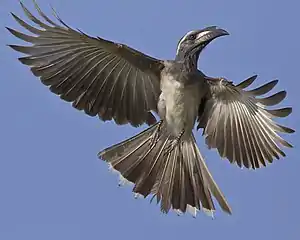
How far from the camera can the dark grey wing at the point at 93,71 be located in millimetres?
16469

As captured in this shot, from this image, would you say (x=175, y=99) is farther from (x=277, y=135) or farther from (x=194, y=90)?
(x=277, y=135)

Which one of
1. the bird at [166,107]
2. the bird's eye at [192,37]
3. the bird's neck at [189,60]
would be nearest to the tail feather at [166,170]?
the bird at [166,107]

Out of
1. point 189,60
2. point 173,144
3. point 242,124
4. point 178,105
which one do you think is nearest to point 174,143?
point 173,144

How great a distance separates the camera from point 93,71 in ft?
56.2

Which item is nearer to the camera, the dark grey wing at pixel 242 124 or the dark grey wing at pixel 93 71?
the dark grey wing at pixel 93 71

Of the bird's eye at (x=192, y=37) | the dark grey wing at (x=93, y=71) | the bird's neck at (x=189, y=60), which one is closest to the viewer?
the dark grey wing at (x=93, y=71)

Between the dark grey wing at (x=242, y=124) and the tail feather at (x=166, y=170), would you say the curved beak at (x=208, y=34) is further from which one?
the tail feather at (x=166, y=170)

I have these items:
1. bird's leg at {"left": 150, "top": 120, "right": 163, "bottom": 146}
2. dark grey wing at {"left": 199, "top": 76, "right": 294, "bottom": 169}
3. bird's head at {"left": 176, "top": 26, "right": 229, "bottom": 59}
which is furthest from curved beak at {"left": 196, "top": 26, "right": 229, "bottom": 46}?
bird's leg at {"left": 150, "top": 120, "right": 163, "bottom": 146}

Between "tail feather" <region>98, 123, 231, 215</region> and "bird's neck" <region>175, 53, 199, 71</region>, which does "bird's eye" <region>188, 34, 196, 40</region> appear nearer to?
"bird's neck" <region>175, 53, 199, 71</region>

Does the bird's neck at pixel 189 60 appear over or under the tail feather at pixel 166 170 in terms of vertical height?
over

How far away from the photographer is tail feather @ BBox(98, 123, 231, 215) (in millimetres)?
16969

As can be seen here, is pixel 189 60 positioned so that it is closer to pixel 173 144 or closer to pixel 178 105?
pixel 178 105

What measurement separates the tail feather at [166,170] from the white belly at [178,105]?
0.21 meters

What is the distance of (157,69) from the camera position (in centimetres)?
1706
